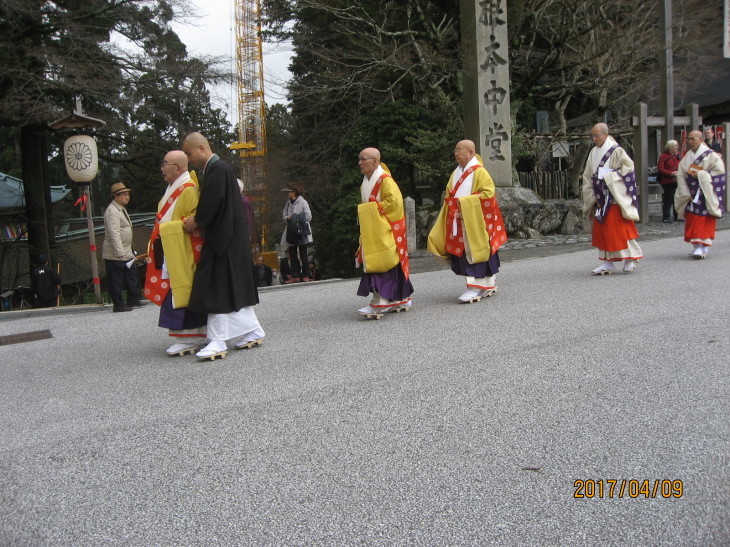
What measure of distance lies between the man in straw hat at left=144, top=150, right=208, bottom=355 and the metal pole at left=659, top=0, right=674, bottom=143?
46.1 ft

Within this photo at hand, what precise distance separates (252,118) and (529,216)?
27254 mm

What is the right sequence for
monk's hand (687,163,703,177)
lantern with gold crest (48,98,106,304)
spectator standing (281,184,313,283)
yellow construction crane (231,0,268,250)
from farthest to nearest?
yellow construction crane (231,0,268,250) → spectator standing (281,184,313,283) → lantern with gold crest (48,98,106,304) → monk's hand (687,163,703,177)

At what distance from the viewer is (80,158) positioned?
34.1 feet

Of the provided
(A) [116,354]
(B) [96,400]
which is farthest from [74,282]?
(B) [96,400]

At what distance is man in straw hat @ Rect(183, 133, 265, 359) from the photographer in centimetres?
533

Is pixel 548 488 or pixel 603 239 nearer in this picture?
pixel 548 488

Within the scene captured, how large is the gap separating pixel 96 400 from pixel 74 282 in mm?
16749

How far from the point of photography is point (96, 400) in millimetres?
4418

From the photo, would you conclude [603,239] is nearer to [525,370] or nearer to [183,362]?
[525,370]

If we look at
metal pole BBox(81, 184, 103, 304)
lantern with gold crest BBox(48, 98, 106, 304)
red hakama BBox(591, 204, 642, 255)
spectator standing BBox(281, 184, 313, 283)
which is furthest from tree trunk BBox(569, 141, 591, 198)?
metal pole BBox(81, 184, 103, 304)

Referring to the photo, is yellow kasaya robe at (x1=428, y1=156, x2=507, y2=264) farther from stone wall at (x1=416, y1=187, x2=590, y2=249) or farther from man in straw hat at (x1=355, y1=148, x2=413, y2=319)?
stone wall at (x1=416, y1=187, x2=590, y2=249)

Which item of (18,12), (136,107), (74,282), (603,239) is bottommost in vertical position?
(74,282)

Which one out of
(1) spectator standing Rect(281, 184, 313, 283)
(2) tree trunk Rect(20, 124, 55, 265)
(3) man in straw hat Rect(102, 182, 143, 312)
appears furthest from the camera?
(2) tree trunk Rect(20, 124, 55, 265)

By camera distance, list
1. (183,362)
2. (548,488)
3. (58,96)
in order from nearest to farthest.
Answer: (548,488)
(183,362)
(58,96)
